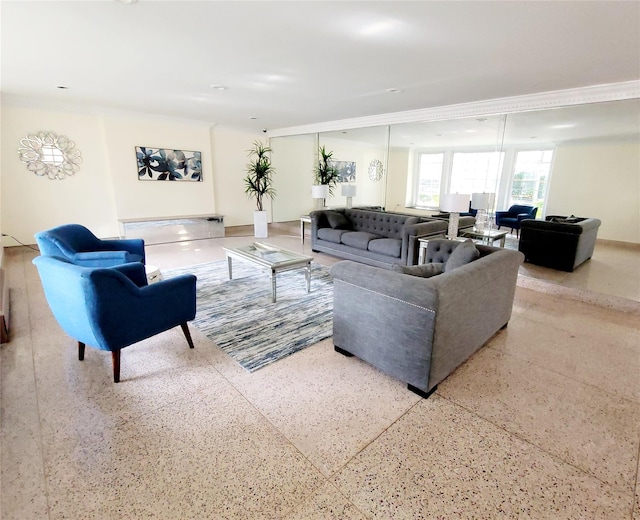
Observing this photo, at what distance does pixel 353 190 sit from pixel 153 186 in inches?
168

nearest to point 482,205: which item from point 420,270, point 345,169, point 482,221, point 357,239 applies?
point 482,221

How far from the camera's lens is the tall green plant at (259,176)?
7.14 metres

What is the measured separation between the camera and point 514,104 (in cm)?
423

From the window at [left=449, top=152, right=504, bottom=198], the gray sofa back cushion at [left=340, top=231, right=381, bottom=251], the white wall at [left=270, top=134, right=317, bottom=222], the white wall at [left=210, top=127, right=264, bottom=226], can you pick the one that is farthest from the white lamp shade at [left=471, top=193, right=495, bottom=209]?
the white wall at [left=210, top=127, right=264, bottom=226]

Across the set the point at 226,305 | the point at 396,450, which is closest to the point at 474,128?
the point at 226,305

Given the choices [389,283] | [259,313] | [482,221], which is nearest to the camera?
[389,283]

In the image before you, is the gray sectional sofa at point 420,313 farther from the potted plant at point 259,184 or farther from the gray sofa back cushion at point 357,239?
the potted plant at point 259,184

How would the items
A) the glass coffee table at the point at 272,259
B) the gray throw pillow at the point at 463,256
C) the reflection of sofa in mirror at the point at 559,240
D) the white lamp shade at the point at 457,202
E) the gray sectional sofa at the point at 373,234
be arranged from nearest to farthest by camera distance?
the gray throw pillow at the point at 463,256
the glass coffee table at the point at 272,259
the white lamp shade at the point at 457,202
the reflection of sofa in mirror at the point at 559,240
the gray sectional sofa at the point at 373,234

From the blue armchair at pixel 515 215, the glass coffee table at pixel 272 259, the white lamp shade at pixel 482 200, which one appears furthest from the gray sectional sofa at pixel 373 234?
the glass coffee table at pixel 272 259

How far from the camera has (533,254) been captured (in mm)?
4777

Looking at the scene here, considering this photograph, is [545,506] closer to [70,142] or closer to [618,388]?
[618,388]

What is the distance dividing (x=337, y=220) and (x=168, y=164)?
13.1 feet

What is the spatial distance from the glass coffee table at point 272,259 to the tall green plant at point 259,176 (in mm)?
3103

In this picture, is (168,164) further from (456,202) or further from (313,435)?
(313,435)
